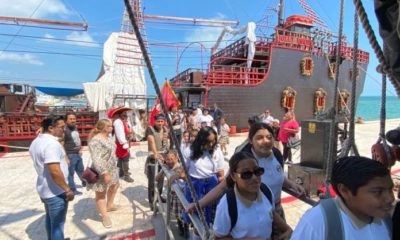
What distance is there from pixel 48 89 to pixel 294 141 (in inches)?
719

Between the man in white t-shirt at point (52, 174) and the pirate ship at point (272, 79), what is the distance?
10330 mm

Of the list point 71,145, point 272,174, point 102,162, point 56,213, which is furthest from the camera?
point 71,145

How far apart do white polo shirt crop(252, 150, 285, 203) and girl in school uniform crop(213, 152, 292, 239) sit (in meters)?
0.45

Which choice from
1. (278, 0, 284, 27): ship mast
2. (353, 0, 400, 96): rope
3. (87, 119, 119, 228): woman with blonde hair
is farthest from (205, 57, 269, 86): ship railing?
(353, 0, 400, 96): rope

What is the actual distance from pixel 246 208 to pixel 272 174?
26.6 inches

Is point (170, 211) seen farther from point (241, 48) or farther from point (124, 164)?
point (241, 48)

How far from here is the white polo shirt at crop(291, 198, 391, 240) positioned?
0.99m

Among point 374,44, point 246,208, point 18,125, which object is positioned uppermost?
point 374,44

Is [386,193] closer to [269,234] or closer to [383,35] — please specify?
[383,35]

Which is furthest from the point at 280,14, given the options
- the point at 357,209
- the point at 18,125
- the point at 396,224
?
the point at 357,209

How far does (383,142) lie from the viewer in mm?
1432

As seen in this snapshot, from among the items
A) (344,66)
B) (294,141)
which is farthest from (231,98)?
(344,66)

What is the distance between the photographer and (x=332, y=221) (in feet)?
3.26

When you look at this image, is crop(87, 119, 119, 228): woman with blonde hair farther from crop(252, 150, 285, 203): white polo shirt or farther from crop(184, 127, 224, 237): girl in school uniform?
crop(252, 150, 285, 203): white polo shirt
